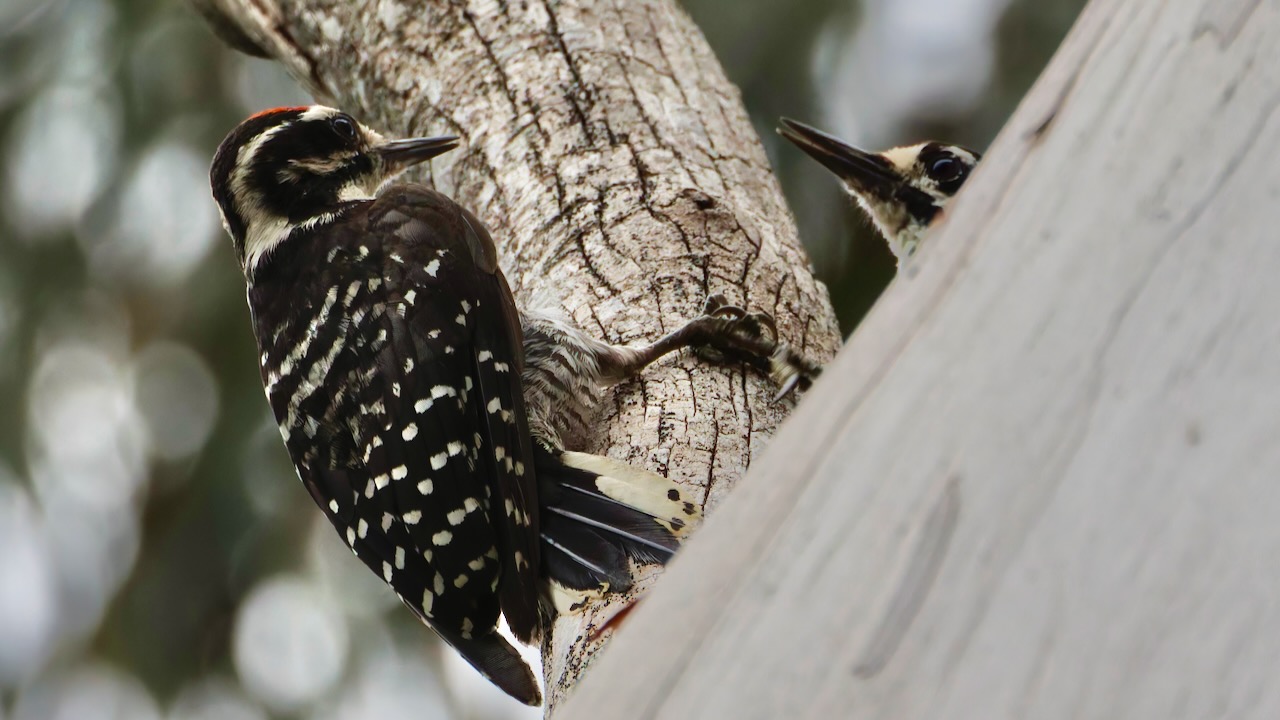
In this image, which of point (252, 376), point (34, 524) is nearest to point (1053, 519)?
point (252, 376)

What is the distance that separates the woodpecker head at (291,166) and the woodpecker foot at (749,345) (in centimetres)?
84

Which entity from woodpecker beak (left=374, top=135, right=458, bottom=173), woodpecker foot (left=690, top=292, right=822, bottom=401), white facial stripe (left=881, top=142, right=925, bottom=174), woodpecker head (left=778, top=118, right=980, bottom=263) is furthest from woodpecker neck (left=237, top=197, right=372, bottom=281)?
white facial stripe (left=881, top=142, right=925, bottom=174)

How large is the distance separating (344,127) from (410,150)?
0.53 feet

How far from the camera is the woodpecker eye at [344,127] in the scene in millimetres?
2830

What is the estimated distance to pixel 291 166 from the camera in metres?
2.85

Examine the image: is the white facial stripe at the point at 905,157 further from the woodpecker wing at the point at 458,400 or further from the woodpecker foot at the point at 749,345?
the woodpecker wing at the point at 458,400

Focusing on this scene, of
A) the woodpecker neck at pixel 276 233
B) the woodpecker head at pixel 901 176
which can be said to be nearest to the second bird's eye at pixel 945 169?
the woodpecker head at pixel 901 176

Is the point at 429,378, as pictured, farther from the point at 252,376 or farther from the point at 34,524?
the point at 34,524

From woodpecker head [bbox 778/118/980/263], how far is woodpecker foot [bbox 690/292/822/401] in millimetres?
405

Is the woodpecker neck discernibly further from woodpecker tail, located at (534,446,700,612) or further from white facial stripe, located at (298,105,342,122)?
woodpecker tail, located at (534,446,700,612)

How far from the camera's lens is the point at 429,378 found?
230 cm

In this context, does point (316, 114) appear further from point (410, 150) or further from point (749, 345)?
point (749, 345)

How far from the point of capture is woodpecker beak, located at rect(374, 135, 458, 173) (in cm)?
279

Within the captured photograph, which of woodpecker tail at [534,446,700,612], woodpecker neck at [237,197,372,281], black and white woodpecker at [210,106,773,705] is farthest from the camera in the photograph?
woodpecker neck at [237,197,372,281]
